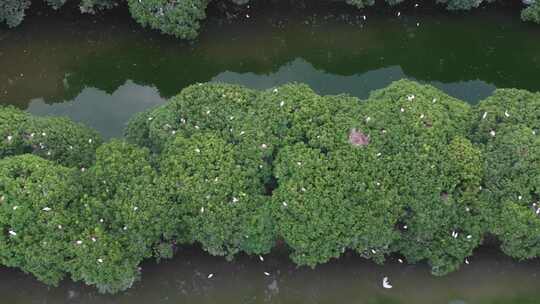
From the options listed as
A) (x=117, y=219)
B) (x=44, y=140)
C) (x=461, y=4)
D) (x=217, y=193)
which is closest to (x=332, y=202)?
(x=217, y=193)

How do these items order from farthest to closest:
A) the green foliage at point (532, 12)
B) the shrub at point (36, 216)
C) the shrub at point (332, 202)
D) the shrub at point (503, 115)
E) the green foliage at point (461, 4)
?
1. the green foliage at point (461, 4)
2. the green foliage at point (532, 12)
3. the shrub at point (503, 115)
4. the shrub at point (332, 202)
5. the shrub at point (36, 216)

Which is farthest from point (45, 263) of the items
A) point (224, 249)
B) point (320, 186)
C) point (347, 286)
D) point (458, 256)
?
point (458, 256)

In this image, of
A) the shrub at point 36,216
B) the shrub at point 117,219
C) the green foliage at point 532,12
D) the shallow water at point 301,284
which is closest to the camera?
the shrub at point 36,216

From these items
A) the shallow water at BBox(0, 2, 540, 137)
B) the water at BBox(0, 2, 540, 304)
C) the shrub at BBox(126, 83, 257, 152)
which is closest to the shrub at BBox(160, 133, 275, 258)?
the shrub at BBox(126, 83, 257, 152)

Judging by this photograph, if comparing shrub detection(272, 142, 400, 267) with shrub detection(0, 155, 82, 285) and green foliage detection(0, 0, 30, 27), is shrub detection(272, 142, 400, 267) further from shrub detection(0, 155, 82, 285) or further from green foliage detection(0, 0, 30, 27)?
green foliage detection(0, 0, 30, 27)

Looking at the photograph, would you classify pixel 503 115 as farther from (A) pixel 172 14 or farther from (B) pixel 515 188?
(A) pixel 172 14

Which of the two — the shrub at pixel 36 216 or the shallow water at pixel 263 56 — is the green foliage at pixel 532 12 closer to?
the shallow water at pixel 263 56

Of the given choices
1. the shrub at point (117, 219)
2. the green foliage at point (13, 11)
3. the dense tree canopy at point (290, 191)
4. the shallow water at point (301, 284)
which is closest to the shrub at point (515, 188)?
the dense tree canopy at point (290, 191)
